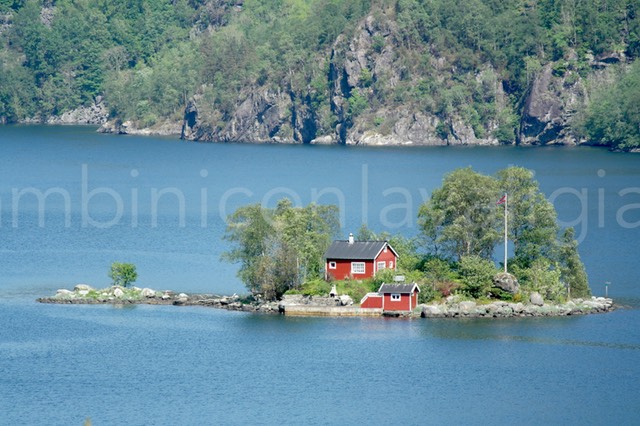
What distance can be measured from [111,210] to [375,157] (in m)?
61.7

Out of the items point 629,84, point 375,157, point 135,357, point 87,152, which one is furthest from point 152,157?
point 135,357

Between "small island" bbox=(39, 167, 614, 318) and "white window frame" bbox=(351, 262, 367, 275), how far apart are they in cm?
5

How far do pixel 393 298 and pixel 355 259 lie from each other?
3399 millimetres

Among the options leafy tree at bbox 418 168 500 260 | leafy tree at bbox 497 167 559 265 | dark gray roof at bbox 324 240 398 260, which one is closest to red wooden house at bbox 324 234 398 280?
dark gray roof at bbox 324 240 398 260

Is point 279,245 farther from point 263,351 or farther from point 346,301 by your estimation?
point 263,351

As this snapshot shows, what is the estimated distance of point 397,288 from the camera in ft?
253

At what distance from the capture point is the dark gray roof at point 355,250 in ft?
260

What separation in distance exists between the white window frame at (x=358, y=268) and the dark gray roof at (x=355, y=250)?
338 millimetres

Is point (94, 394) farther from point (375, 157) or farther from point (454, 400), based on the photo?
point (375, 157)

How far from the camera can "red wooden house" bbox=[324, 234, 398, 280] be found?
7919cm

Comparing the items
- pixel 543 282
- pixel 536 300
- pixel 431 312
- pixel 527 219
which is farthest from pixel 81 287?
pixel 543 282

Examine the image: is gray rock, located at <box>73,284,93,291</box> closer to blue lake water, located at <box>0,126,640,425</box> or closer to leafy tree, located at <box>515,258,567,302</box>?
blue lake water, located at <box>0,126,640,425</box>

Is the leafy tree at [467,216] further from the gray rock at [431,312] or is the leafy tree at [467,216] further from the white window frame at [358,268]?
the gray rock at [431,312]

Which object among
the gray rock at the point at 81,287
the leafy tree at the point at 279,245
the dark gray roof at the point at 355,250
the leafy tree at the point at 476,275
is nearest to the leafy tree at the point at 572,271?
the leafy tree at the point at 476,275
